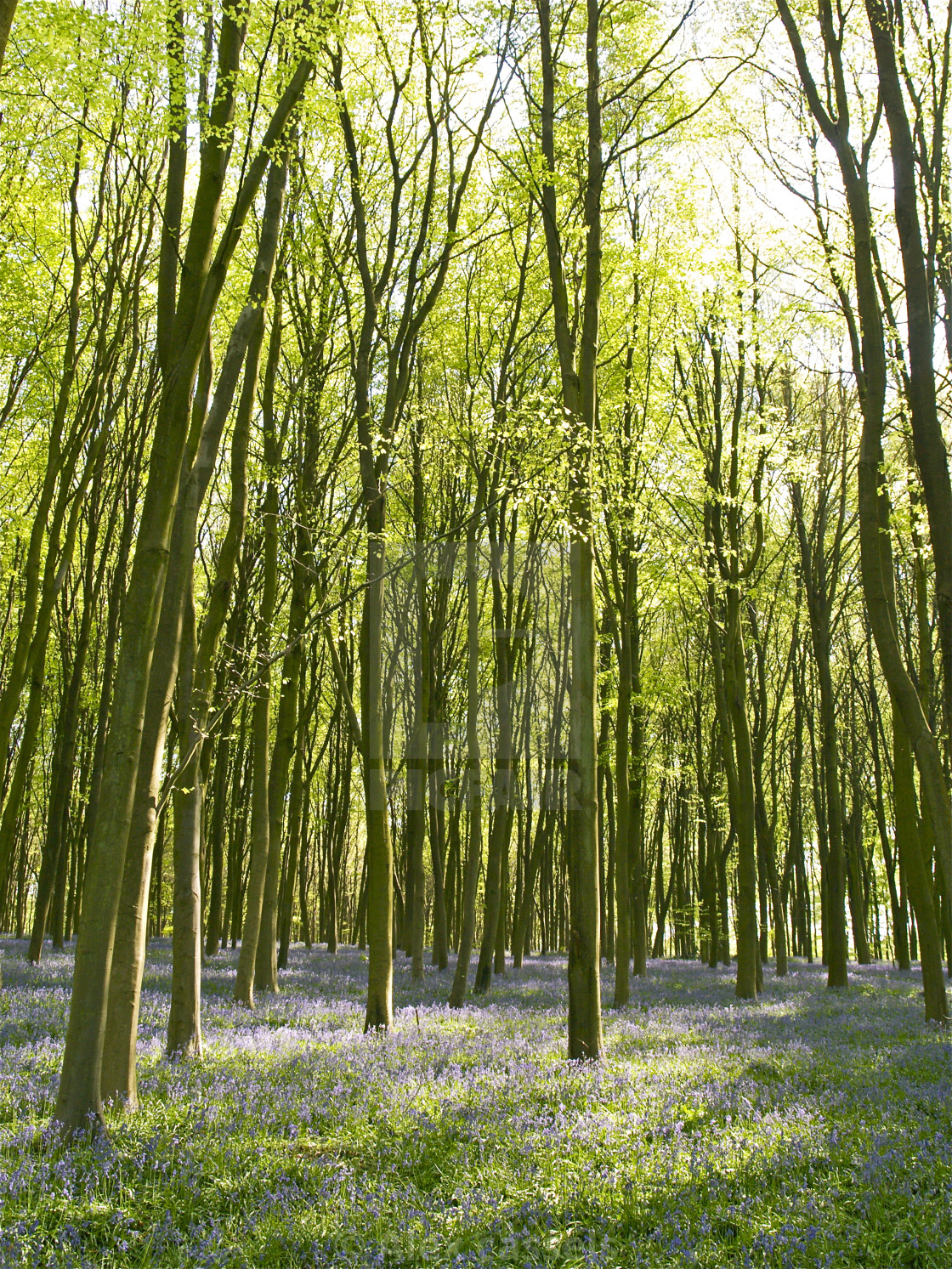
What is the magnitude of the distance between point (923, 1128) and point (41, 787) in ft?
110

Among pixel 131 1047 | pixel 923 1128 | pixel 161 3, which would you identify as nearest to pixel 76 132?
pixel 161 3

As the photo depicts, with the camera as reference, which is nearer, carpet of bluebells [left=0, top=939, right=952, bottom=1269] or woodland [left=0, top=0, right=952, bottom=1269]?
carpet of bluebells [left=0, top=939, right=952, bottom=1269]

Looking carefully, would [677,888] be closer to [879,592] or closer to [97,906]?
[879,592]

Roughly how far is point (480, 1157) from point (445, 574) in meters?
13.6

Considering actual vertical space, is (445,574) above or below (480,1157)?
above

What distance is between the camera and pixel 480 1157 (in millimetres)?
5078

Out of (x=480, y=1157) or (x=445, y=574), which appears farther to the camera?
(x=445, y=574)

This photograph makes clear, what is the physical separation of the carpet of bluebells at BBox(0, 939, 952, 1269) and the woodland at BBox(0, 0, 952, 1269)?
4cm

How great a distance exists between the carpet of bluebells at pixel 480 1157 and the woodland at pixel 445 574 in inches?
1.6

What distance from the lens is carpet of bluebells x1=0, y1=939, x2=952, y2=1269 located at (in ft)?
13.2

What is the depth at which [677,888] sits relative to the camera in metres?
35.2

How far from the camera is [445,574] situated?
17.9m

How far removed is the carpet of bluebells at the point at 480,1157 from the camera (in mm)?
4012

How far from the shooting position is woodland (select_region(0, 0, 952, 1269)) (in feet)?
16.0
